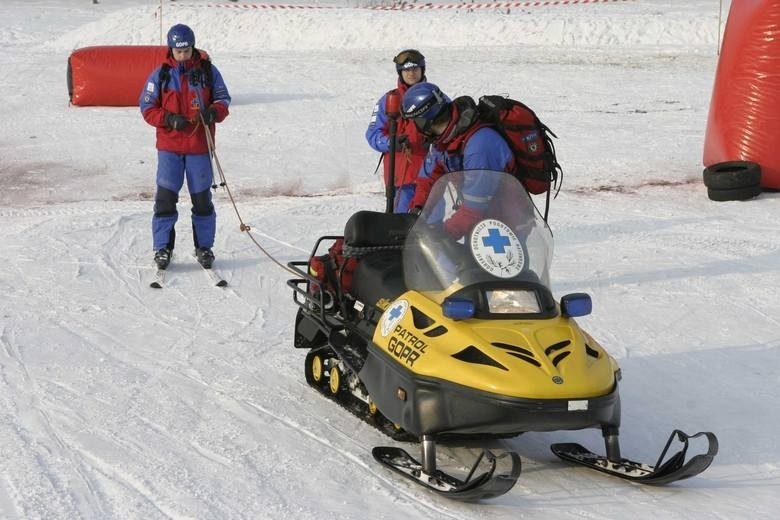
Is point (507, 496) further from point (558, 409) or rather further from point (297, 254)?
point (297, 254)

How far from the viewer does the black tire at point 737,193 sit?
1221 centimetres

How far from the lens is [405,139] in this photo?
8.18m

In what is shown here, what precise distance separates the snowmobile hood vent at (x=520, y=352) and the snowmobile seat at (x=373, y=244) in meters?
1.08

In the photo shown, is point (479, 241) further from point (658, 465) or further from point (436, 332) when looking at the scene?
point (658, 465)

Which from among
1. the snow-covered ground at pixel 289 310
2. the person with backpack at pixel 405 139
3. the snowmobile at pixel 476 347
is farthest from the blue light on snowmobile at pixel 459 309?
the person with backpack at pixel 405 139

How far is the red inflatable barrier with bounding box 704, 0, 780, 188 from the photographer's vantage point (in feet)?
39.4

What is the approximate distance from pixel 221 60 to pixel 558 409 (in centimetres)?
1890

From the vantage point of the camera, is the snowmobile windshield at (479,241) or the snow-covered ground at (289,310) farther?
the snowmobile windshield at (479,241)

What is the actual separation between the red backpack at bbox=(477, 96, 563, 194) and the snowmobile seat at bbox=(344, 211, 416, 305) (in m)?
0.73

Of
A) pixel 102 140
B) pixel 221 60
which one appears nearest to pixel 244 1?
pixel 221 60

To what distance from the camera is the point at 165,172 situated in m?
8.99

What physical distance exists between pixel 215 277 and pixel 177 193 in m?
0.74

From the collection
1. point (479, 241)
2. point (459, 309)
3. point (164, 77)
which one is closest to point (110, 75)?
point (164, 77)

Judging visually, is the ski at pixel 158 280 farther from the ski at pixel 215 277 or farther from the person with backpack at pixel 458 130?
the person with backpack at pixel 458 130
